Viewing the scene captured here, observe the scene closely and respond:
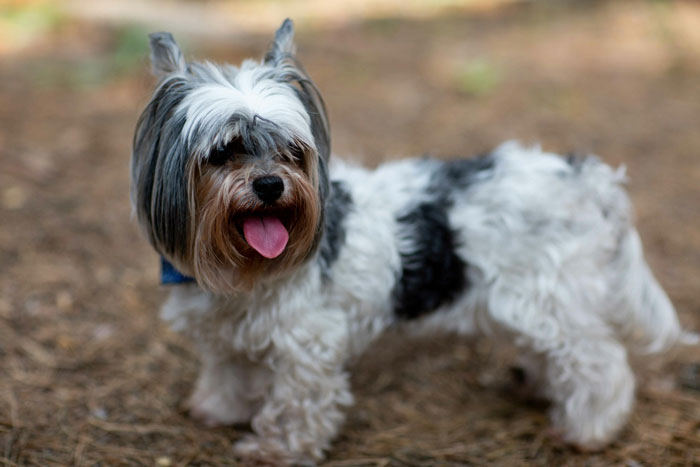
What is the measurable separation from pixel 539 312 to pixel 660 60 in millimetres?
8159

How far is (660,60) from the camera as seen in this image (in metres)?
10.1

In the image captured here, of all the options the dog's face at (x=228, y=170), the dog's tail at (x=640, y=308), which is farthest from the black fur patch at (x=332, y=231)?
the dog's tail at (x=640, y=308)

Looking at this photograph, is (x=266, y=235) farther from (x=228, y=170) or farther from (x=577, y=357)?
(x=577, y=357)

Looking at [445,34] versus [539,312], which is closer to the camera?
[539,312]

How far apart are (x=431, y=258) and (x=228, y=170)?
1.33 meters

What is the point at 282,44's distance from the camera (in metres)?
3.35

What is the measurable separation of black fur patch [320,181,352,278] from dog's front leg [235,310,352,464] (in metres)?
0.29

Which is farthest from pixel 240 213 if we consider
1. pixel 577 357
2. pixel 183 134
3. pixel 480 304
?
pixel 577 357

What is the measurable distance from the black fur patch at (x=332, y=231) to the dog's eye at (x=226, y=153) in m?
0.62

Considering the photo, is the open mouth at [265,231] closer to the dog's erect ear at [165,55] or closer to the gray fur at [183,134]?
the gray fur at [183,134]

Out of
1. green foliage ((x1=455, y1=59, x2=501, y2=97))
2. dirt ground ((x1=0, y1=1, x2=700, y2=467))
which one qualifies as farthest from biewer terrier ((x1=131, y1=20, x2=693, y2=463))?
green foliage ((x1=455, y1=59, x2=501, y2=97))

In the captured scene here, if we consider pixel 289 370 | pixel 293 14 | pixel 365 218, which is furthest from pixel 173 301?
pixel 293 14

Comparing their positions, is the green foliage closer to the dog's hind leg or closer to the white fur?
the white fur

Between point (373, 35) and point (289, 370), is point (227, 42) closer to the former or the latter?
point (373, 35)
